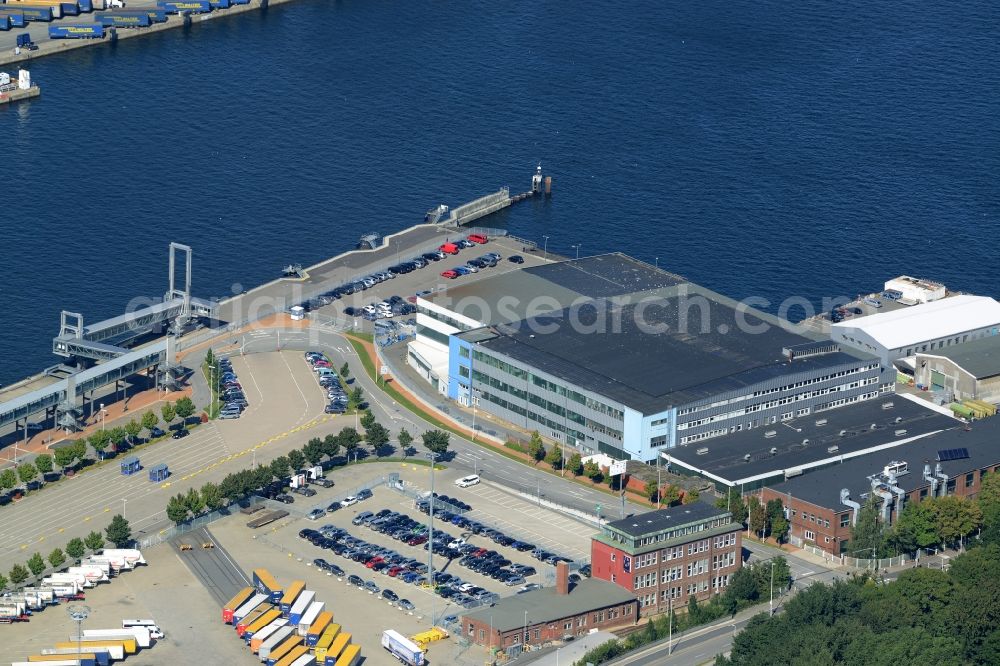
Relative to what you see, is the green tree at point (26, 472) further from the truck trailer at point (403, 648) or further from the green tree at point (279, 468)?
the truck trailer at point (403, 648)

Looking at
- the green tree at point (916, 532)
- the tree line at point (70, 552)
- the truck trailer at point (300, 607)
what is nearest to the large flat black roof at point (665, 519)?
the green tree at point (916, 532)

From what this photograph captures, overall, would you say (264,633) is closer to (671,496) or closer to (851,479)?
(671,496)

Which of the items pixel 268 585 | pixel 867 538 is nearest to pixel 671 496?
pixel 867 538

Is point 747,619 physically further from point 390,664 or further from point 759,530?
point 390,664

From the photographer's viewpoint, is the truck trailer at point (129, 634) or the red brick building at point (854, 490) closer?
the truck trailer at point (129, 634)

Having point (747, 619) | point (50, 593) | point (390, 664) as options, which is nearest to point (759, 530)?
point (747, 619)

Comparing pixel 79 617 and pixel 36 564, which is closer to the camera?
pixel 79 617

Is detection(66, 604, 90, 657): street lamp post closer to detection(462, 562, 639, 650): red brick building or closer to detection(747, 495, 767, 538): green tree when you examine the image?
detection(462, 562, 639, 650): red brick building
